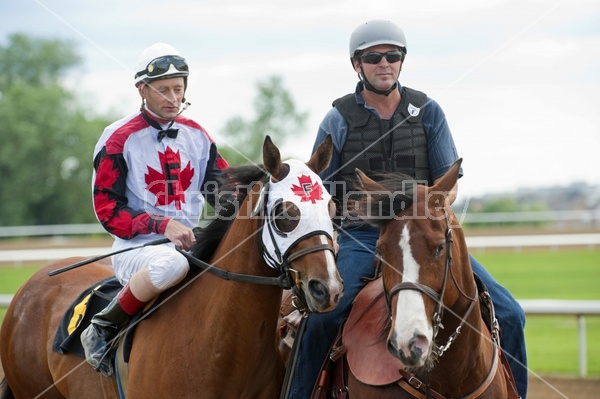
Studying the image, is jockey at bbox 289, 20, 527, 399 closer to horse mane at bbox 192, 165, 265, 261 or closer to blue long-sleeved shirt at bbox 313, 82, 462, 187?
blue long-sleeved shirt at bbox 313, 82, 462, 187

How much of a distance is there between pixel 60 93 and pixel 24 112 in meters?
3.36

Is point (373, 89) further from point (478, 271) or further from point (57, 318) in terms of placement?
point (57, 318)

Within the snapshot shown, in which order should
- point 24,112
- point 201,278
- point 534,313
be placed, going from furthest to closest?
1. point 24,112
2. point 534,313
3. point 201,278

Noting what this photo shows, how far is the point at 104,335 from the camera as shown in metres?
5.34

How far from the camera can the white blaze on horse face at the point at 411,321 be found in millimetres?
3871

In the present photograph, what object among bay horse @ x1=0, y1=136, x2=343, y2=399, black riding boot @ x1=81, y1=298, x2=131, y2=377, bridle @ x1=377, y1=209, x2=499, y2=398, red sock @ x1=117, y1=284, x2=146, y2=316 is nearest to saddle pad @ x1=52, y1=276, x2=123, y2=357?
black riding boot @ x1=81, y1=298, x2=131, y2=377

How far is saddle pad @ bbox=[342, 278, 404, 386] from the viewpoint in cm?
453

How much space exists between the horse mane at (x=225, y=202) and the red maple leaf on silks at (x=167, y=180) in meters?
0.44

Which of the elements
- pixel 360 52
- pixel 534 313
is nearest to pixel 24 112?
pixel 534 313

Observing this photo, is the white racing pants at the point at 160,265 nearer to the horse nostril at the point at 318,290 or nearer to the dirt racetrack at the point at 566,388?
the horse nostril at the point at 318,290

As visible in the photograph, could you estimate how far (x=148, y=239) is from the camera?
5555 millimetres

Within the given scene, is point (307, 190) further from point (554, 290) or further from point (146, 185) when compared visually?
point (554, 290)

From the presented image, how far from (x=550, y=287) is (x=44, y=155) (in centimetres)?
3250

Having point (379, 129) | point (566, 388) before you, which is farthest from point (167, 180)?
point (566, 388)
